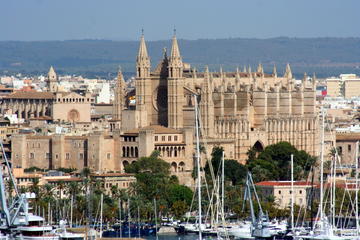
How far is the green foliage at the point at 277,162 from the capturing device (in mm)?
121812

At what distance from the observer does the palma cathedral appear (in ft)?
427

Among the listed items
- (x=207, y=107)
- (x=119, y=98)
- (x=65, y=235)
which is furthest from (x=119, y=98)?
(x=65, y=235)

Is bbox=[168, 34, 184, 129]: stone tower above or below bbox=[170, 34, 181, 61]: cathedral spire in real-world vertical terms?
below

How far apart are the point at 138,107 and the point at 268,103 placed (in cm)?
1303

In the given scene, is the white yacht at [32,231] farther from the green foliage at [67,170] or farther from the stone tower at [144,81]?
the stone tower at [144,81]

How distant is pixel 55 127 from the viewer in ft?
448

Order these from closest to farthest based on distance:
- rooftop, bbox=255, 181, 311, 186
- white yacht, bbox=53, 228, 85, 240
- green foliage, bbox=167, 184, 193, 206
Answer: white yacht, bbox=53, 228, 85, 240
green foliage, bbox=167, 184, 193, 206
rooftop, bbox=255, 181, 311, 186

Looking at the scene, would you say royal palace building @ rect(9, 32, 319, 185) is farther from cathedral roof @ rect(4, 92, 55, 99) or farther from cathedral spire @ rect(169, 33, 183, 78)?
cathedral roof @ rect(4, 92, 55, 99)

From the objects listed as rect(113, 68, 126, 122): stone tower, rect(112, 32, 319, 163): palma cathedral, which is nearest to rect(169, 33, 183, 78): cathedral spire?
rect(112, 32, 319, 163): palma cathedral

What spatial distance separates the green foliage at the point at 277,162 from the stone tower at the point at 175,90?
243 inches

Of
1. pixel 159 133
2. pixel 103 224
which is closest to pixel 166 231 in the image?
pixel 103 224

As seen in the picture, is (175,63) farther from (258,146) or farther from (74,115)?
(74,115)

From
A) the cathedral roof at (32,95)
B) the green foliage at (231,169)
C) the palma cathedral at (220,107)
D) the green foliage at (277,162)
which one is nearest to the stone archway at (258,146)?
the palma cathedral at (220,107)

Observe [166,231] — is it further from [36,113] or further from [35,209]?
[36,113]
